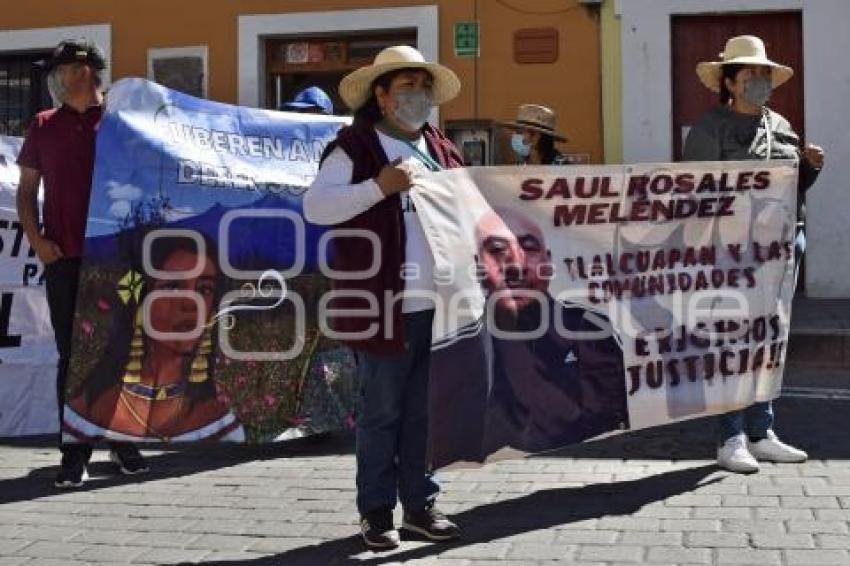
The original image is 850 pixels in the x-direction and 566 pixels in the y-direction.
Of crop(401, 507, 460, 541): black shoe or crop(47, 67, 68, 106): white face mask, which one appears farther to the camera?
crop(47, 67, 68, 106): white face mask

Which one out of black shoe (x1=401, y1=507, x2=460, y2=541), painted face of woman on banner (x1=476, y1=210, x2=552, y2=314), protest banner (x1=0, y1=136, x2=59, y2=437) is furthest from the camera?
protest banner (x1=0, y1=136, x2=59, y2=437)

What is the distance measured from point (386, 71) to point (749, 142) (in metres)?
2.01

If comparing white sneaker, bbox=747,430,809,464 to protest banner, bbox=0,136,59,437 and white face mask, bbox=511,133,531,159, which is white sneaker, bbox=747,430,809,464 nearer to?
white face mask, bbox=511,133,531,159

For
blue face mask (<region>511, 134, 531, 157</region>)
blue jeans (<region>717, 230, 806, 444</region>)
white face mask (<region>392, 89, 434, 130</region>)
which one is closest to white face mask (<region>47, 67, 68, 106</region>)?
white face mask (<region>392, 89, 434, 130</region>)

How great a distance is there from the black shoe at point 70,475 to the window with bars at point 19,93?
24.1ft

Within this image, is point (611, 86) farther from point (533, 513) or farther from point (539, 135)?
point (533, 513)

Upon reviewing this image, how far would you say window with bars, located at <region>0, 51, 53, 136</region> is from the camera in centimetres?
1170

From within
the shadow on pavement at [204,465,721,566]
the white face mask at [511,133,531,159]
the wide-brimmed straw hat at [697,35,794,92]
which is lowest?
the shadow on pavement at [204,465,721,566]

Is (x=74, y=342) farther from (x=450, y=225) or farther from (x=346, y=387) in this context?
(x=450, y=225)

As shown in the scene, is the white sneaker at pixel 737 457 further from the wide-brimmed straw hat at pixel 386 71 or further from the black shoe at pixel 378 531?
the wide-brimmed straw hat at pixel 386 71

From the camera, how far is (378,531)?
4086mm

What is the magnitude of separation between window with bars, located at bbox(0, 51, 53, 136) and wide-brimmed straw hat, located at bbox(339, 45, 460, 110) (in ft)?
27.4

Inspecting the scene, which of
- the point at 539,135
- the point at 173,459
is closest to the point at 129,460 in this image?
the point at 173,459

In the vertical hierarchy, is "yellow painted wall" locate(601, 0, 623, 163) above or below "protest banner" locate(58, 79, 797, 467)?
above
